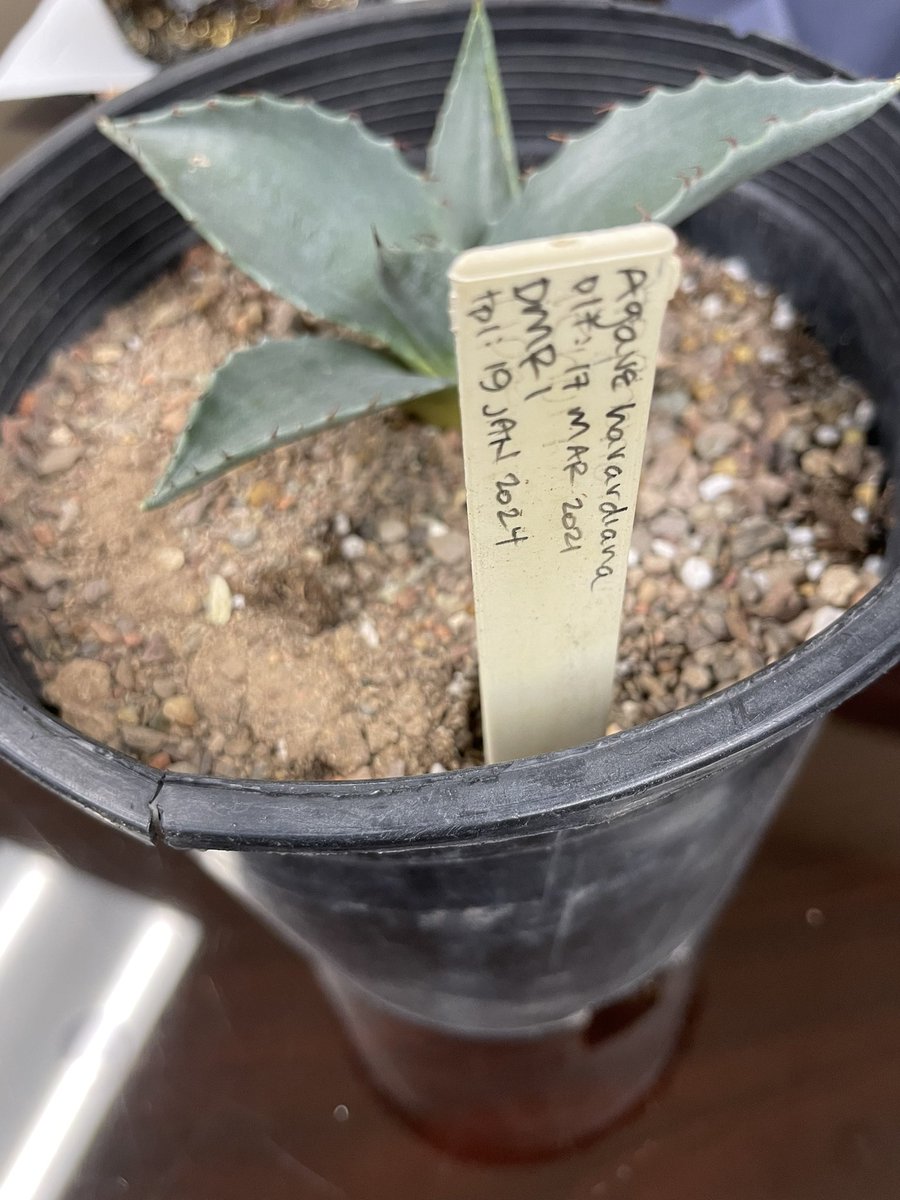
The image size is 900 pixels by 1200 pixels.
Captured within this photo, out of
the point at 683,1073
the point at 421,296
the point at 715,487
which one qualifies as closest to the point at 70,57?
the point at 421,296

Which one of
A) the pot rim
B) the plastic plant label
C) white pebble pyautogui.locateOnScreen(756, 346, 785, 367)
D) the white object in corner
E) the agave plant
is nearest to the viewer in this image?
the plastic plant label

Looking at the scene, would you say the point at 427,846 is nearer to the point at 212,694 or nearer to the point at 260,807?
the point at 260,807

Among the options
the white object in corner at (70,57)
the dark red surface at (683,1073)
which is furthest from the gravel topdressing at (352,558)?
the white object in corner at (70,57)

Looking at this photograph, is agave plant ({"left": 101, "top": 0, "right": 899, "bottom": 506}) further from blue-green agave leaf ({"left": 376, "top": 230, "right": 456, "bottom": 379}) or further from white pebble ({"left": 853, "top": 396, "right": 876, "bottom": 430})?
white pebble ({"left": 853, "top": 396, "right": 876, "bottom": 430})

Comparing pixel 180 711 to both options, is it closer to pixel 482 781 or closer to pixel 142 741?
pixel 142 741

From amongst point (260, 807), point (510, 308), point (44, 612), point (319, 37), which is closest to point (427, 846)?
point (260, 807)

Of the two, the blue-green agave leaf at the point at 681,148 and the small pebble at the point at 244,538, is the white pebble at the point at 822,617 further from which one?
the small pebble at the point at 244,538

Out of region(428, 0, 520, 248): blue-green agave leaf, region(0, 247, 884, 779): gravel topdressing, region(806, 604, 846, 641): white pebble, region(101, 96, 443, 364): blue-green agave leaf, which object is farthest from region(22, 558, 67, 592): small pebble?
region(806, 604, 846, 641): white pebble
